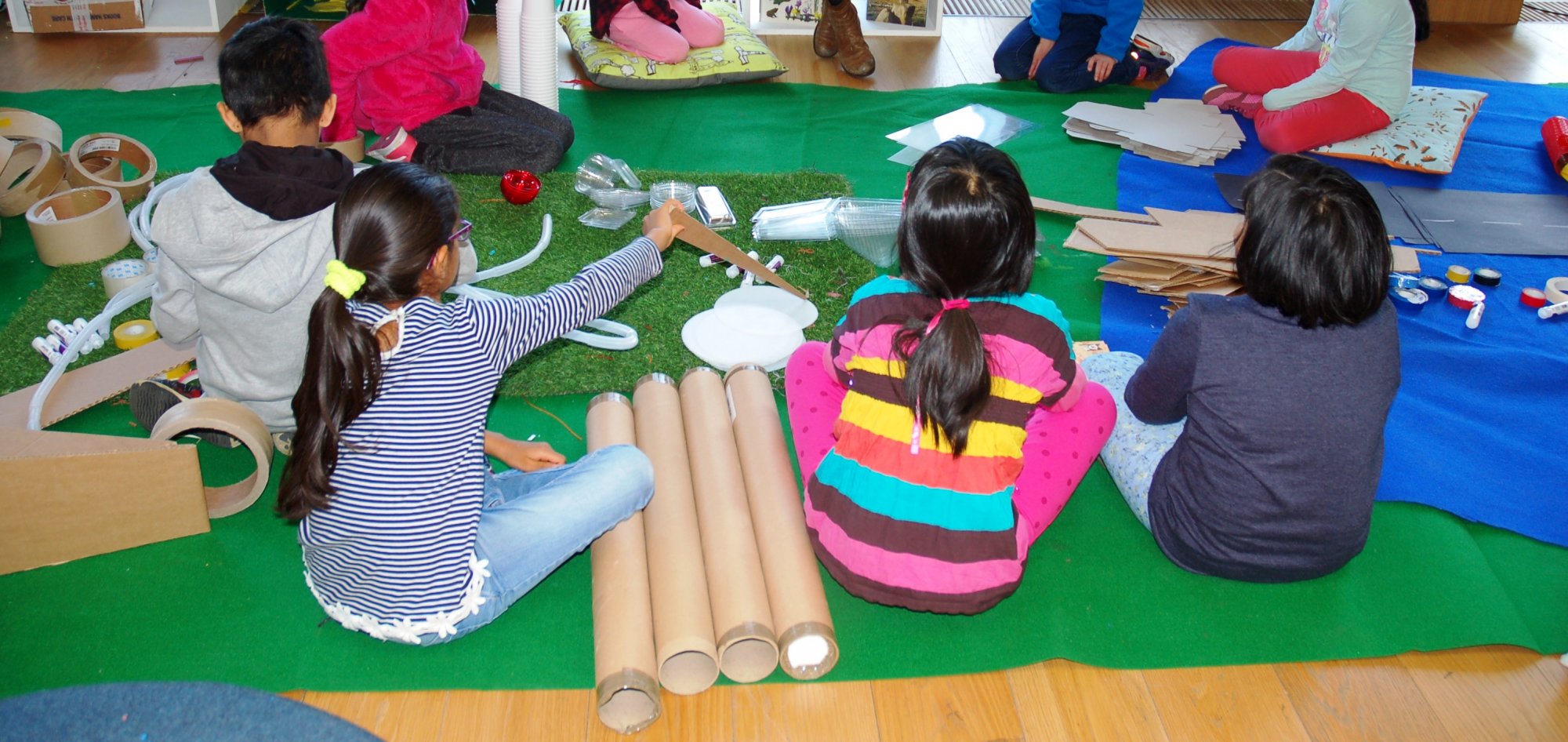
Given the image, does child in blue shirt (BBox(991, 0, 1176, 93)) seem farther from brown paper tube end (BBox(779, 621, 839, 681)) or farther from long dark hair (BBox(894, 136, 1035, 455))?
brown paper tube end (BBox(779, 621, 839, 681))

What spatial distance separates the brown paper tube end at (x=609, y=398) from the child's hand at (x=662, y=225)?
34 cm

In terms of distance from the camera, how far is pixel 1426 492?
2.20 metres

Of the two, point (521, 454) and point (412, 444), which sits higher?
point (412, 444)

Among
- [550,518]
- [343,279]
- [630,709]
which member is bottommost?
[630,709]

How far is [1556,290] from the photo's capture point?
282 cm

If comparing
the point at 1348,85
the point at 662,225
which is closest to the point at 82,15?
the point at 662,225

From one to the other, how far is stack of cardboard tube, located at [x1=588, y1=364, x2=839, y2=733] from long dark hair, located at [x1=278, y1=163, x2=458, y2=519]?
0.50 m

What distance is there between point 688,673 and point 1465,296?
227 cm

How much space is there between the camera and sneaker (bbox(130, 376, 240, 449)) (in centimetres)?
213

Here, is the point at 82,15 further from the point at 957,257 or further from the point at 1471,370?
the point at 1471,370

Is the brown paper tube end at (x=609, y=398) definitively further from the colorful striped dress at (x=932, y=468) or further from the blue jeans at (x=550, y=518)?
the colorful striped dress at (x=932, y=468)

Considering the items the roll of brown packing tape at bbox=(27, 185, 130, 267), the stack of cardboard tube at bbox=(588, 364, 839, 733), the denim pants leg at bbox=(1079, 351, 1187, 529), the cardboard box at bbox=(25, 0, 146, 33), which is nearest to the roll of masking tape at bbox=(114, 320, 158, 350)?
the roll of brown packing tape at bbox=(27, 185, 130, 267)

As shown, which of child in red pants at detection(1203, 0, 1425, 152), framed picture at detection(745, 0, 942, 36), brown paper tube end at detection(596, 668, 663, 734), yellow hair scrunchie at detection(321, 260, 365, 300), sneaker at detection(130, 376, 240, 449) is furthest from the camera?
framed picture at detection(745, 0, 942, 36)

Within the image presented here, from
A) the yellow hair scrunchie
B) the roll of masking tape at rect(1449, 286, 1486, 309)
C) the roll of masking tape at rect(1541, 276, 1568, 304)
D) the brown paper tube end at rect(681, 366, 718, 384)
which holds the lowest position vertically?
the brown paper tube end at rect(681, 366, 718, 384)
